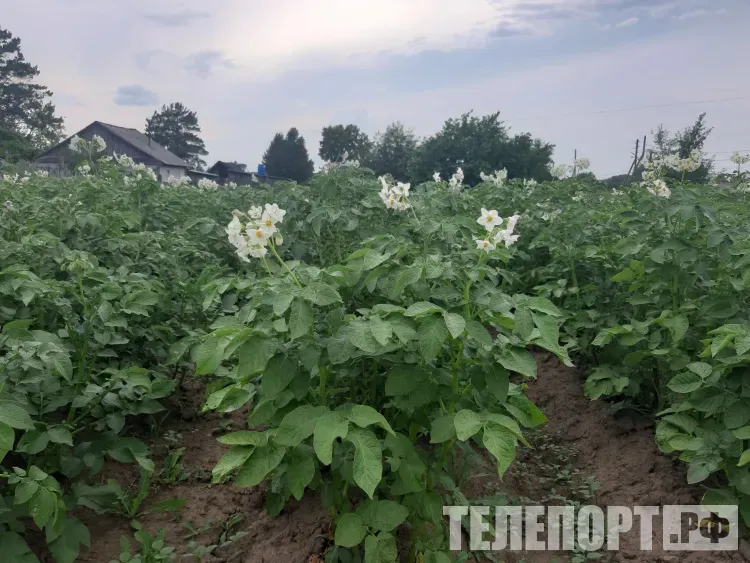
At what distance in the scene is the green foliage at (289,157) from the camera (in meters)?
66.8

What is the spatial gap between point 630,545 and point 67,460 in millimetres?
2553

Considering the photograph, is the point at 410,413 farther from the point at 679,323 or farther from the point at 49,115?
the point at 49,115

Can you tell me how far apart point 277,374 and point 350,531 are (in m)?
0.62

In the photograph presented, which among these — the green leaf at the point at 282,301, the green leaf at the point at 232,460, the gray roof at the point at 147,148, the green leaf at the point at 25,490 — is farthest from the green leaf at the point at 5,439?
the gray roof at the point at 147,148

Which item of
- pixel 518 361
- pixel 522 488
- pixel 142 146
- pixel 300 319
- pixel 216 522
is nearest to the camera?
pixel 300 319

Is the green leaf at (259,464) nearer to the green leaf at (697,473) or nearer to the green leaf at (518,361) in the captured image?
the green leaf at (518,361)

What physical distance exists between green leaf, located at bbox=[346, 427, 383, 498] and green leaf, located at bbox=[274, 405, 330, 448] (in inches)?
6.1

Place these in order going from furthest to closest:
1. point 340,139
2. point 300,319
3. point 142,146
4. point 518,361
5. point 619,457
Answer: point 340,139 < point 142,146 < point 619,457 < point 518,361 < point 300,319

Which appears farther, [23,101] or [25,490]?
[23,101]

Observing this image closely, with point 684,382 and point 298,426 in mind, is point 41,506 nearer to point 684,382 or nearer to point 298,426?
point 298,426

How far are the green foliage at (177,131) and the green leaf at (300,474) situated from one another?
7449 centimetres

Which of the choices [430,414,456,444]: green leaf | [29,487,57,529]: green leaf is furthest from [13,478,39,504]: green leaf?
[430,414,456,444]: green leaf

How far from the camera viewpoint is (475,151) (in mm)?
40156

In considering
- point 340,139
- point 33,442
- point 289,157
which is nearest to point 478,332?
point 33,442
